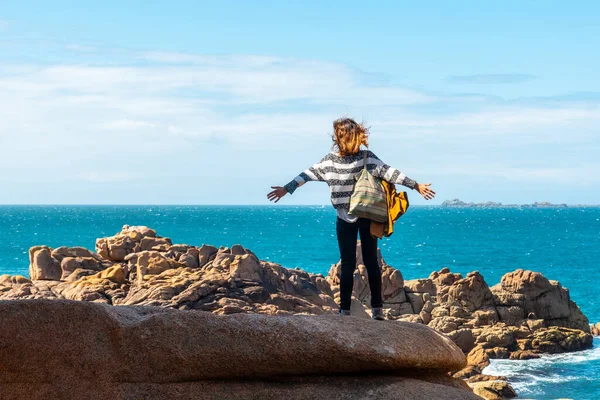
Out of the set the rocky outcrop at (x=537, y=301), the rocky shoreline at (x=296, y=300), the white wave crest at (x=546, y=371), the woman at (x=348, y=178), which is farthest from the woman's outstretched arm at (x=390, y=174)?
the rocky outcrop at (x=537, y=301)

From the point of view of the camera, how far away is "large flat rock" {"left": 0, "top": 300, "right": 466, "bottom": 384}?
9.92 m

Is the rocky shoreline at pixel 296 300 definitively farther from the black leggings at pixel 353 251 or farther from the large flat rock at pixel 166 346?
the black leggings at pixel 353 251

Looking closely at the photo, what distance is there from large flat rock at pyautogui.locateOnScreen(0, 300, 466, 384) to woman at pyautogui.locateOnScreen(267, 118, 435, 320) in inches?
59.1

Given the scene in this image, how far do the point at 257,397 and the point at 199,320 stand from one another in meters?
1.21

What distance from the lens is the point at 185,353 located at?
1007 cm

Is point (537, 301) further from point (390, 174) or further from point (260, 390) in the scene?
point (260, 390)

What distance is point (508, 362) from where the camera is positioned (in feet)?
134

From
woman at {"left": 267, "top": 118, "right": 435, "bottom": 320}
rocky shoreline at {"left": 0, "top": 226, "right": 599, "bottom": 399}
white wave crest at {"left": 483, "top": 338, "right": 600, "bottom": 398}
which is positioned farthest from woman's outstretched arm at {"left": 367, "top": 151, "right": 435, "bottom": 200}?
white wave crest at {"left": 483, "top": 338, "right": 600, "bottom": 398}

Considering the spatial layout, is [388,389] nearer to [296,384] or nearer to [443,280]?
[296,384]

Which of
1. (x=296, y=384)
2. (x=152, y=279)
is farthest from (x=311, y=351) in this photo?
(x=152, y=279)

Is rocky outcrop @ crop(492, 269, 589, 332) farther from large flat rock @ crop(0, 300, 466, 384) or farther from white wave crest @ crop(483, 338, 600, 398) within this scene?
large flat rock @ crop(0, 300, 466, 384)

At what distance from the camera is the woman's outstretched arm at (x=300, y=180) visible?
38.8 feet

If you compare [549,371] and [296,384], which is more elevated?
[296,384]

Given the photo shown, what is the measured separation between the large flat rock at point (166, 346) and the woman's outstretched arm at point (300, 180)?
7.02 ft
